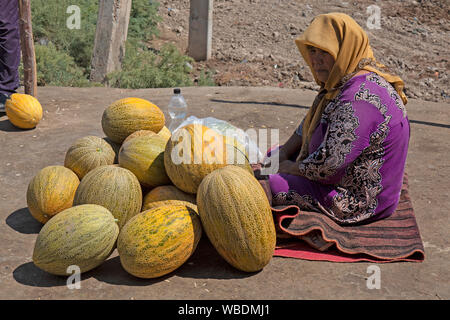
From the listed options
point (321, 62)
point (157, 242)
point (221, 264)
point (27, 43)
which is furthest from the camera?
point (27, 43)

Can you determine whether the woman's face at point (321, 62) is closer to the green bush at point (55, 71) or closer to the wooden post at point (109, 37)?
the green bush at point (55, 71)

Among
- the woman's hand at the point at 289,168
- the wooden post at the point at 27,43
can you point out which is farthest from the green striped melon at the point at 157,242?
the wooden post at the point at 27,43

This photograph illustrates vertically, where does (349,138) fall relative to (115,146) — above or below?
above

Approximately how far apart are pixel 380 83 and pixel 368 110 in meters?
0.27

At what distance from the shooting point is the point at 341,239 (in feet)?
11.6

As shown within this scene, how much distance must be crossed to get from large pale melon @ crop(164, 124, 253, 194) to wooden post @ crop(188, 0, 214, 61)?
7.61 m

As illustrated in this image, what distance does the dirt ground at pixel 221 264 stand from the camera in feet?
9.95

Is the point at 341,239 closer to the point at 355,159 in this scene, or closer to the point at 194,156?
the point at 355,159

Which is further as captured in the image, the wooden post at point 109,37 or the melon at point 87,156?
the wooden post at point 109,37

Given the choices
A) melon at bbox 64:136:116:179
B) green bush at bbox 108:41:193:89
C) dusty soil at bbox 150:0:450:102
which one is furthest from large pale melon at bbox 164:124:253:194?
dusty soil at bbox 150:0:450:102

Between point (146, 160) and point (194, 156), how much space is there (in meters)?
0.44

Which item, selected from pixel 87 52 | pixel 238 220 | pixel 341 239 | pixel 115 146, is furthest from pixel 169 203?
pixel 87 52

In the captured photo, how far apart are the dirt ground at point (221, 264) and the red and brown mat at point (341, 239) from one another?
0.28 feet

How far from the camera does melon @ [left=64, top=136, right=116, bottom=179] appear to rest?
408cm
